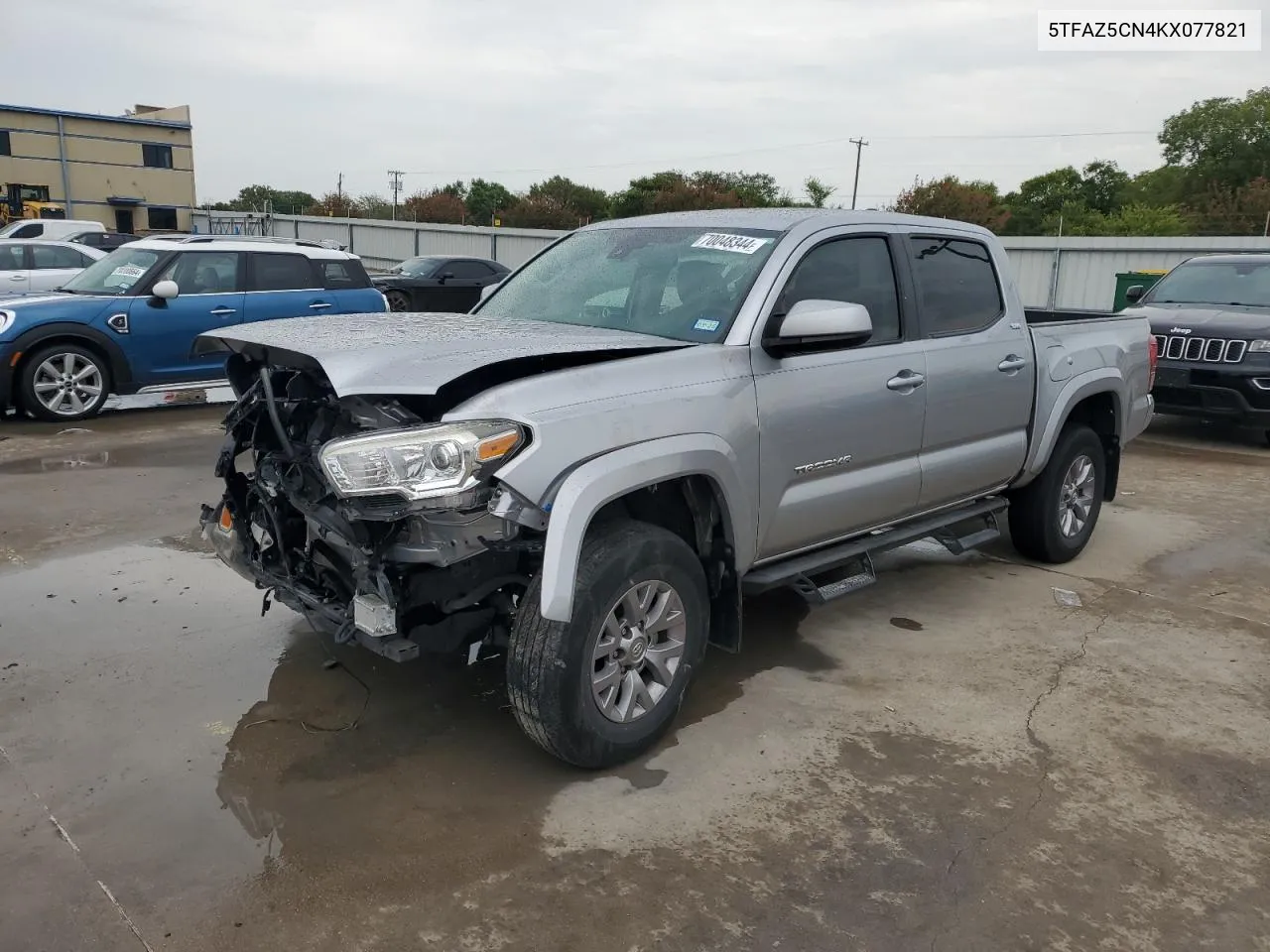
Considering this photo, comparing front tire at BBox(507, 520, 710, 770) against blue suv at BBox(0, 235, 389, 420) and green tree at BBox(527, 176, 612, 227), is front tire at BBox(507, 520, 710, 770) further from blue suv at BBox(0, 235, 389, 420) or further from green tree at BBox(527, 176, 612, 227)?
green tree at BBox(527, 176, 612, 227)

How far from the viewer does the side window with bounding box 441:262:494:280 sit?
63.7ft

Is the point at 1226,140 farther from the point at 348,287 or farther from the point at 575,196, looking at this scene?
the point at 348,287

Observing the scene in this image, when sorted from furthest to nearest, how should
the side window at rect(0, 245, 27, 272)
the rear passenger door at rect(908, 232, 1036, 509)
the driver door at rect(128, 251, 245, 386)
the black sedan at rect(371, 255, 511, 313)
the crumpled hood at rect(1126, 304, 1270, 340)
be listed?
the black sedan at rect(371, 255, 511, 313) < the side window at rect(0, 245, 27, 272) < the driver door at rect(128, 251, 245, 386) < the crumpled hood at rect(1126, 304, 1270, 340) < the rear passenger door at rect(908, 232, 1036, 509)

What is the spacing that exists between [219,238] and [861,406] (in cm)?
915

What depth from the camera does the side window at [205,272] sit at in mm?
9781

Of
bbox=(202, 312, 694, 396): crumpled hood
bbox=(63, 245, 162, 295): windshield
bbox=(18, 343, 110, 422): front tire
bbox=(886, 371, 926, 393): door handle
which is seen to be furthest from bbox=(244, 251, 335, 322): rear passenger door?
bbox=(886, 371, 926, 393): door handle

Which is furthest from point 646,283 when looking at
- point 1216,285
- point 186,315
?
point 1216,285

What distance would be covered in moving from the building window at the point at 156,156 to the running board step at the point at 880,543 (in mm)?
55332

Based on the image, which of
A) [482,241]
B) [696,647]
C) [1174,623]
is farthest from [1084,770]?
[482,241]

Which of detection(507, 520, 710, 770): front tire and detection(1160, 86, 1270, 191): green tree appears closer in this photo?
detection(507, 520, 710, 770): front tire

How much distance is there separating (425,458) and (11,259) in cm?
1502

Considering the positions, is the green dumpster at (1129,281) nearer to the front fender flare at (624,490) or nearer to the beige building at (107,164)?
the front fender flare at (624,490)

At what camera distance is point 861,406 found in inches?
163

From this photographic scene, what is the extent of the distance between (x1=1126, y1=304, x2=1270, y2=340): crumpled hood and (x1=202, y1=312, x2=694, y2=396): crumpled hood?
7311mm
